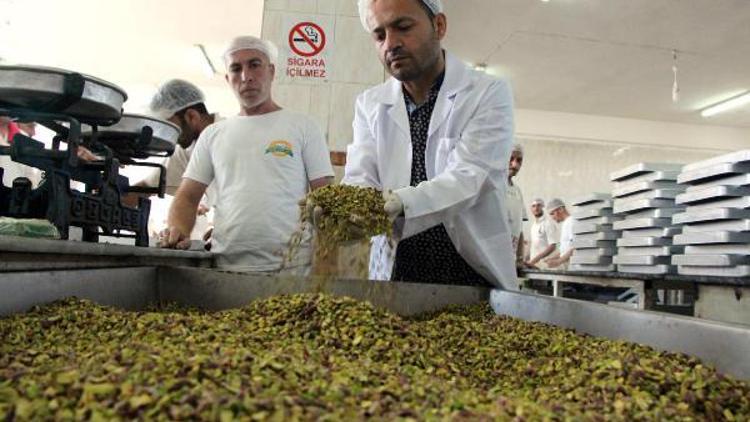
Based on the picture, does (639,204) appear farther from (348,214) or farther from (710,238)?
(348,214)

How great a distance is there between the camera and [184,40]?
863cm

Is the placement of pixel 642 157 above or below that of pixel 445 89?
above

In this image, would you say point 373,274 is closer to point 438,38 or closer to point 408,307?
point 408,307

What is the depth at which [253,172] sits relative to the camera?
288cm

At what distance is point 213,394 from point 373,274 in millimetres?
1816

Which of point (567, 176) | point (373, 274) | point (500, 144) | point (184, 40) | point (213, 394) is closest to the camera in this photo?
point (213, 394)

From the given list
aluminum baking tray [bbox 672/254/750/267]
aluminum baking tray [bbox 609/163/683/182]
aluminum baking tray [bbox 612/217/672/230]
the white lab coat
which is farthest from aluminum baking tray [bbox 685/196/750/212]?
the white lab coat

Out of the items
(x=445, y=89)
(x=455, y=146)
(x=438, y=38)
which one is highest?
(x=438, y=38)

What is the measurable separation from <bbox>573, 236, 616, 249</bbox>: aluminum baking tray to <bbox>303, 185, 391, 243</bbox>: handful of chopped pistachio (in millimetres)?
3279

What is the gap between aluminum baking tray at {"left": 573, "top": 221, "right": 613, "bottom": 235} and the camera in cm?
474

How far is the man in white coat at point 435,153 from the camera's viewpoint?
88.0 inches

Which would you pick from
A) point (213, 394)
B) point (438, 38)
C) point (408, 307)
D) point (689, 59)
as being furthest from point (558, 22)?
point (213, 394)

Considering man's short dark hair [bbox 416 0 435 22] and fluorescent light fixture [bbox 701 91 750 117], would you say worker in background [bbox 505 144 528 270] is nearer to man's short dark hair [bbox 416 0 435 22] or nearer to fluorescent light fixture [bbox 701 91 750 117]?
man's short dark hair [bbox 416 0 435 22]

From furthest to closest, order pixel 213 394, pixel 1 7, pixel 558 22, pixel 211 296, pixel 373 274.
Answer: pixel 1 7 → pixel 558 22 → pixel 373 274 → pixel 211 296 → pixel 213 394
